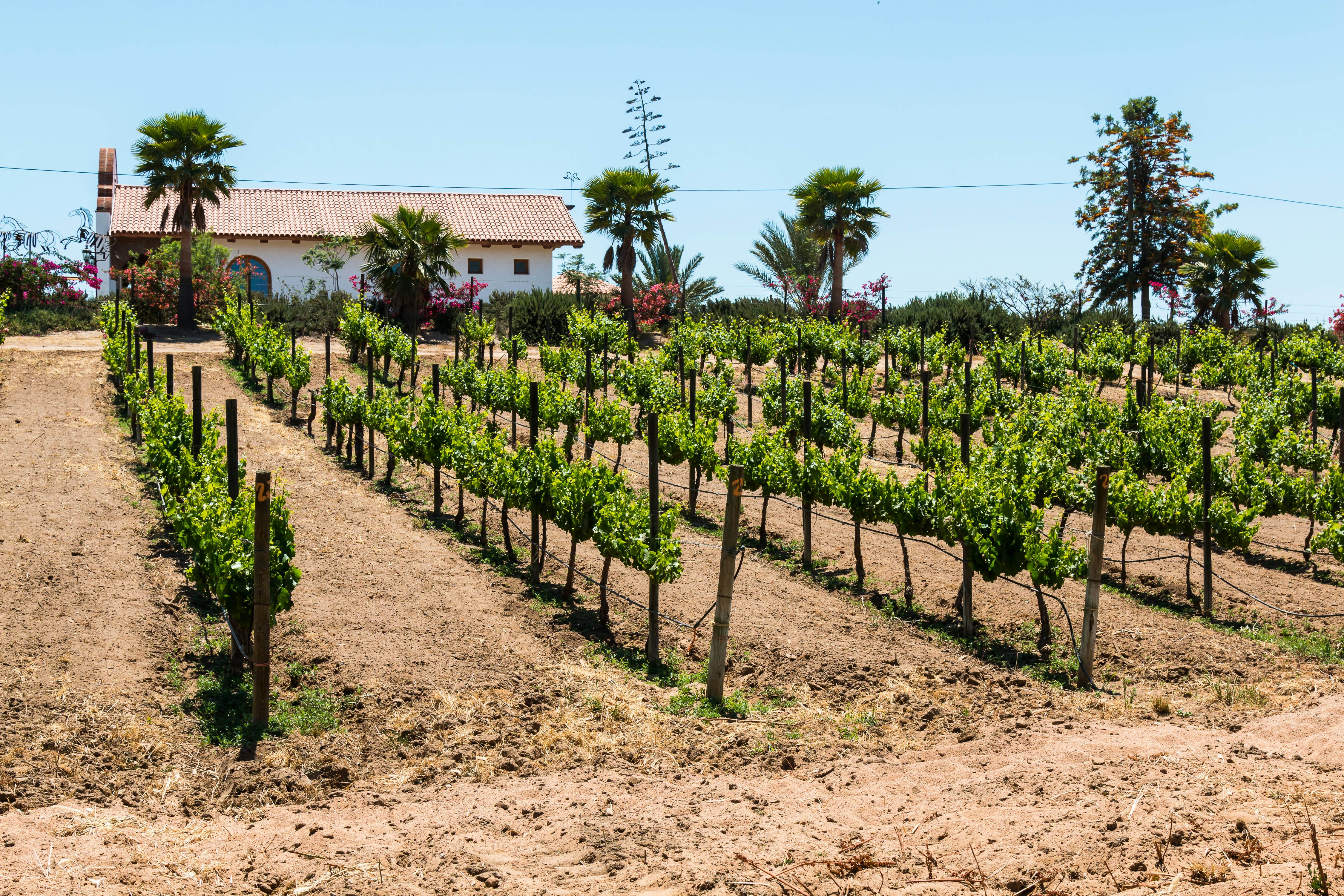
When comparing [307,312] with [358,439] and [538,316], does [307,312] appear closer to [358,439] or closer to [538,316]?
[538,316]

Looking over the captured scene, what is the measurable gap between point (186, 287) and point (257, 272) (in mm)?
8705

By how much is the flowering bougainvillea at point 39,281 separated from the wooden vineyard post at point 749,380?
20.9 metres

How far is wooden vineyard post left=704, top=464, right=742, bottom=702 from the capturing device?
30.3 feet

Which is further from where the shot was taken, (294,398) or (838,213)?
(838,213)

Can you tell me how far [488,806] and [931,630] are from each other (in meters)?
6.34

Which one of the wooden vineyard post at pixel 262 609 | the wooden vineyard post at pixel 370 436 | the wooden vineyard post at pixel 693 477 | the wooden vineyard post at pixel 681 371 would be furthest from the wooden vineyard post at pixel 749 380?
the wooden vineyard post at pixel 262 609

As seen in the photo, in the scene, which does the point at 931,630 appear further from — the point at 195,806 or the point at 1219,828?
the point at 195,806

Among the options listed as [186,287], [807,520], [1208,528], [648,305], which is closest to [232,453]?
[807,520]

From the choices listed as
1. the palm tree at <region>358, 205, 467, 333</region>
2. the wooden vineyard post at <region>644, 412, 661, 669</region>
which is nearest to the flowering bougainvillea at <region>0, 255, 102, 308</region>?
the palm tree at <region>358, 205, 467, 333</region>

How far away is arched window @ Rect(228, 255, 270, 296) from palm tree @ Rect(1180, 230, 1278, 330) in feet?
102

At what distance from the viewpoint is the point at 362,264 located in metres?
40.8

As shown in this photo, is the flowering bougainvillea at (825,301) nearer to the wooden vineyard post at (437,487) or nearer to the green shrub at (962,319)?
the green shrub at (962,319)

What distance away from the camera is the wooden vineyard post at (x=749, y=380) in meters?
22.6

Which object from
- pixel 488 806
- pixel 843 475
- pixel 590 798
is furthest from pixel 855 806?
pixel 843 475
